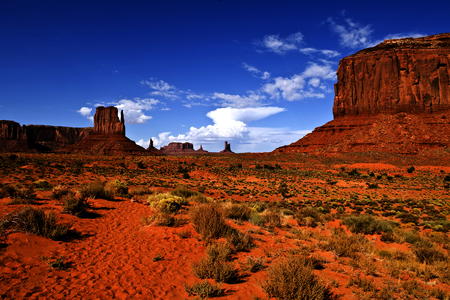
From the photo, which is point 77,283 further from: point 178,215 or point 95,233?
point 178,215

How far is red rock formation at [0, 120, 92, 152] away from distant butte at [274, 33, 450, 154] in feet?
446

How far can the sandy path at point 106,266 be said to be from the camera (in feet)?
15.6

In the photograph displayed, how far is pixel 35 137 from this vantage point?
144m

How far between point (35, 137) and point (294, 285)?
185m

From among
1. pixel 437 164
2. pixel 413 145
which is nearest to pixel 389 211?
pixel 437 164

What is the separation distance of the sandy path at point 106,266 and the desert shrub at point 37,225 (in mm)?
246

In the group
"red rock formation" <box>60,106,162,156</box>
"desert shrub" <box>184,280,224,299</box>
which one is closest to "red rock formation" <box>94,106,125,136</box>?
"red rock formation" <box>60,106,162,156</box>

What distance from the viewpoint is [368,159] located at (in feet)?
179

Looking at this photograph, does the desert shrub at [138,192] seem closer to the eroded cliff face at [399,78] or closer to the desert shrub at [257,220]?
the desert shrub at [257,220]

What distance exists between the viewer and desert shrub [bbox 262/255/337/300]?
4355 millimetres

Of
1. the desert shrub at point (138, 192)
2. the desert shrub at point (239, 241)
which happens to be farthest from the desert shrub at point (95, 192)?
the desert shrub at point (239, 241)

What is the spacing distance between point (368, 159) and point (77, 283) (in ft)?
205

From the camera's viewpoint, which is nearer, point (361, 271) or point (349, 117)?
point (361, 271)

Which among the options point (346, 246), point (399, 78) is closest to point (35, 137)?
point (346, 246)
